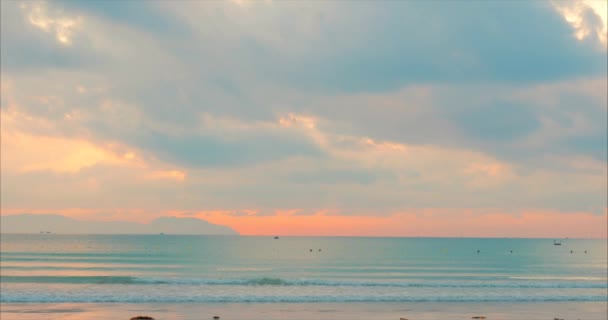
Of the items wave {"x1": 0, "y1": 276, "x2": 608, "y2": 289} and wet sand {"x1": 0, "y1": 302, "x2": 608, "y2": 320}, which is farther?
wave {"x1": 0, "y1": 276, "x2": 608, "y2": 289}

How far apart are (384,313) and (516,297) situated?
1240 cm

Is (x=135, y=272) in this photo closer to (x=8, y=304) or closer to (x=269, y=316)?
(x=8, y=304)

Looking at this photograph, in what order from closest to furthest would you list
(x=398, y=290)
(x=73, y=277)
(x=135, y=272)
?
(x=398, y=290) < (x=73, y=277) < (x=135, y=272)

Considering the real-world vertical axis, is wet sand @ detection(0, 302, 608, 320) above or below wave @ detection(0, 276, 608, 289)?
above

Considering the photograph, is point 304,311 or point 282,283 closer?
point 304,311

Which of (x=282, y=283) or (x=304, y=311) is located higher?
(x=304, y=311)

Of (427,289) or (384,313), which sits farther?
(427,289)

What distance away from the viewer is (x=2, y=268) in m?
61.0

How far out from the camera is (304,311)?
31.4 meters

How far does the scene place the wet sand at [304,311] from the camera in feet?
96.3

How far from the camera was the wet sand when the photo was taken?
2936 cm

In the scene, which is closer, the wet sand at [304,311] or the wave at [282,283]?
the wet sand at [304,311]

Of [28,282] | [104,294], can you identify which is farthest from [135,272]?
[104,294]

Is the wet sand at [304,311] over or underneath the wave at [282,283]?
over
